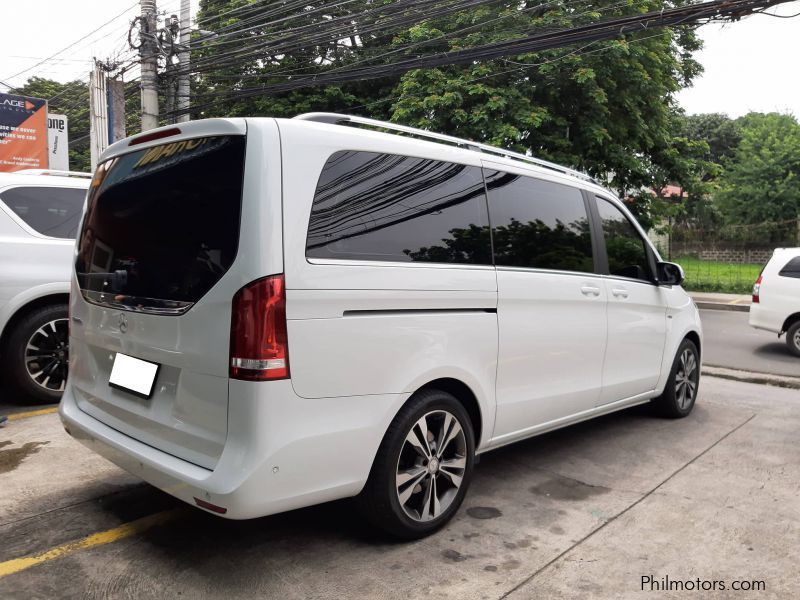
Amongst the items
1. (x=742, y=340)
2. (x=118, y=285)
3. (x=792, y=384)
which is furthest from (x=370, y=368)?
(x=742, y=340)

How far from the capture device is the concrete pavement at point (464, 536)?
105 inches

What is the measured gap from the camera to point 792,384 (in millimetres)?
7082

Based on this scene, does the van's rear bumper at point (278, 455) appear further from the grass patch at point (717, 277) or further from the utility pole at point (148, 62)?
the grass patch at point (717, 277)

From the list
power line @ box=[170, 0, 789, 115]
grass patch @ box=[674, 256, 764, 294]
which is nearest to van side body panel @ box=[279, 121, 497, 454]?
power line @ box=[170, 0, 789, 115]

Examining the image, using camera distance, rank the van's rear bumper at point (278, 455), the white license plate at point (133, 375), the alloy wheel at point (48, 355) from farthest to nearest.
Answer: the alloy wheel at point (48, 355) → the white license plate at point (133, 375) → the van's rear bumper at point (278, 455)

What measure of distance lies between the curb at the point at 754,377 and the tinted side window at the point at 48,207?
682 centimetres

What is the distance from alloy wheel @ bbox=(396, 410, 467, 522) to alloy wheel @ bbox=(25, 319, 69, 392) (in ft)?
11.6

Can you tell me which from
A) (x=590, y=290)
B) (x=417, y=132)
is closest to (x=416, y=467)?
(x=417, y=132)

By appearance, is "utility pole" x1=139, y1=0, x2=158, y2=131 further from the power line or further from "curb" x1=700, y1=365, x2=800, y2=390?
"curb" x1=700, y1=365, x2=800, y2=390

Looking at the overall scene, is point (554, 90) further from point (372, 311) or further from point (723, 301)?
point (372, 311)

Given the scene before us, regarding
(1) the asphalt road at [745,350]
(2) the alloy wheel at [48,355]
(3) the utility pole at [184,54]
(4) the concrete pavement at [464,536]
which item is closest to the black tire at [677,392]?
(4) the concrete pavement at [464,536]

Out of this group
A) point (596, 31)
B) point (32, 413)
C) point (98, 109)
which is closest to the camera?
point (32, 413)

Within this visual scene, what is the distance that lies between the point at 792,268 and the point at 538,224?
7335 mm

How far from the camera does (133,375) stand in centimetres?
289
